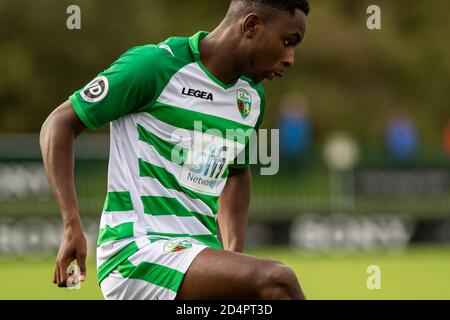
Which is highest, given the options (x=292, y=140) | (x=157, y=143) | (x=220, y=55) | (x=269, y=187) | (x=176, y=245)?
(x=220, y=55)

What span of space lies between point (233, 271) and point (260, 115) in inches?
54.6

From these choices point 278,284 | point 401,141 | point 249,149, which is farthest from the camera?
point 401,141

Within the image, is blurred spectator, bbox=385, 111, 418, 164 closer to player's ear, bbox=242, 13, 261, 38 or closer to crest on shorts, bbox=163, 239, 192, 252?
player's ear, bbox=242, 13, 261, 38

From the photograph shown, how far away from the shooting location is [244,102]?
562 centimetres

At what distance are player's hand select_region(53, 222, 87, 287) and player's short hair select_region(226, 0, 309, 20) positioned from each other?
1.50m

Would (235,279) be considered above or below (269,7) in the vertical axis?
below

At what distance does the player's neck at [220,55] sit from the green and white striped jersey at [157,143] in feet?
0.14

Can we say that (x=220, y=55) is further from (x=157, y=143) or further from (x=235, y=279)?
(x=235, y=279)

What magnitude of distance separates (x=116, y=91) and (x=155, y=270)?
0.88m

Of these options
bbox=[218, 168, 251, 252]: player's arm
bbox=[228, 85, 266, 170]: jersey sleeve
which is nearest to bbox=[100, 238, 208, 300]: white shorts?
bbox=[228, 85, 266, 170]: jersey sleeve

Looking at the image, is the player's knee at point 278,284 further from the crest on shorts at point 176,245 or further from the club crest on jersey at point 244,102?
the club crest on jersey at point 244,102

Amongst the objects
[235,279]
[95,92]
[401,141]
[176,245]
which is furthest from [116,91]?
[401,141]
